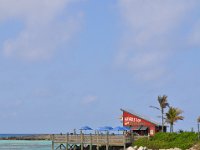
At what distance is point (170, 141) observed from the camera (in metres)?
59.7

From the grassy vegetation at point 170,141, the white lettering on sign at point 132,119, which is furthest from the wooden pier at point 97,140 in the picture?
the white lettering on sign at point 132,119

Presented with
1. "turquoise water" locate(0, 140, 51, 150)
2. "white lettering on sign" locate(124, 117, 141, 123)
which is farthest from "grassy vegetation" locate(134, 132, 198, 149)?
"turquoise water" locate(0, 140, 51, 150)

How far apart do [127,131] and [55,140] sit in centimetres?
934

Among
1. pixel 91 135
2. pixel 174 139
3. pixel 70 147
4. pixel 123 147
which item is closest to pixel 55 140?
pixel 70 147

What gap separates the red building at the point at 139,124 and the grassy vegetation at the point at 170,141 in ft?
26.0

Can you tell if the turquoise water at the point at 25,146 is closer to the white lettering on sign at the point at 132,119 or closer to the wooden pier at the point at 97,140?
the white lettering on sign at the point at 132,119

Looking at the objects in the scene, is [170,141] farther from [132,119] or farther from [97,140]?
[132,119]

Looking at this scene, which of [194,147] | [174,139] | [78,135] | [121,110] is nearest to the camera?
[194,147]

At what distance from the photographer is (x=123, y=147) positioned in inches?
2363

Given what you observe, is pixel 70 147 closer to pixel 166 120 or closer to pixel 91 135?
pixel 91 135

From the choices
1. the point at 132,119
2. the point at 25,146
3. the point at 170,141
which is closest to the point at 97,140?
the point at 170,141

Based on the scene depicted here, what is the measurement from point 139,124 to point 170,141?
1103 centimetres

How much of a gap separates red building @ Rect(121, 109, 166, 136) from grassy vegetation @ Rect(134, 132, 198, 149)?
7.94 meters

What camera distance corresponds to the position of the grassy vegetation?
185 feet
